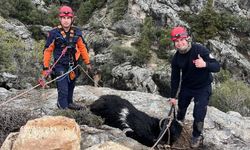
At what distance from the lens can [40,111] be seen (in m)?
6.93

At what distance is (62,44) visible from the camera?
6320 mm

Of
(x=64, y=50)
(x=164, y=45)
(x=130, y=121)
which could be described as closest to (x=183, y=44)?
(x=130, y=121)

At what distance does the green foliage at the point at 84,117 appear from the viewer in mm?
5906

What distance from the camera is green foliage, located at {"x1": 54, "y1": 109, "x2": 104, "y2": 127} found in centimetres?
591

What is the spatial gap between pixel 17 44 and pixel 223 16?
71.0ft

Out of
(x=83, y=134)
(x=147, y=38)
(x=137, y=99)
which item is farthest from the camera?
(x=147, y=38)

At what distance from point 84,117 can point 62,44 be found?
1258 mm

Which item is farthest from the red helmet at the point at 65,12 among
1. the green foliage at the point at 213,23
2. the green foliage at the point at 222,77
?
the green foliage at the point at 213,23

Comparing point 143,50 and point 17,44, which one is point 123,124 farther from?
point 143,50

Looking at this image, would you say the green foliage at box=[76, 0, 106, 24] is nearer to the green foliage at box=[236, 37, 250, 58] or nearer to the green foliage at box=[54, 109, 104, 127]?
the green foliage at box=[236, 37, 250, 58]

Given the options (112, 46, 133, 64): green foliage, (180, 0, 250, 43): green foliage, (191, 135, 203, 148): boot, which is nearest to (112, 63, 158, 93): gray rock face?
(112, 46, 133, 64): green foliage

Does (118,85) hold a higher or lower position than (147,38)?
lower

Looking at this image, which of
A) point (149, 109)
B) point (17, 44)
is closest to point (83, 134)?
point (149, 109)

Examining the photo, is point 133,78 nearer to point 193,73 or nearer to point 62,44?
point 62,44
